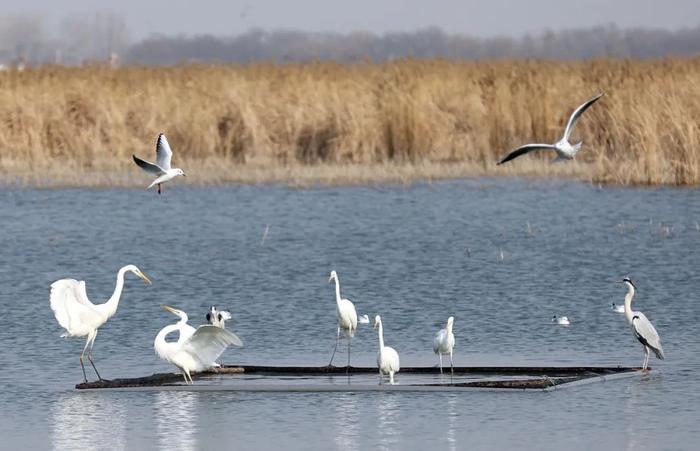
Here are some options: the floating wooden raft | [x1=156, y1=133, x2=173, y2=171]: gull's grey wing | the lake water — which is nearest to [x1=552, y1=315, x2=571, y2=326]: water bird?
the lake water

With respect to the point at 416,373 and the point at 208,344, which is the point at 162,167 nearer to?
the point at 208,344

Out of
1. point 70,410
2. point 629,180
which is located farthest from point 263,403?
point 629,180

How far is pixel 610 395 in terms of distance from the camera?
10023 millimetres

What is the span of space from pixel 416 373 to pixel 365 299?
4001mm

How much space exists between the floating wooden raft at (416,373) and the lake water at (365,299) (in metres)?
0.12

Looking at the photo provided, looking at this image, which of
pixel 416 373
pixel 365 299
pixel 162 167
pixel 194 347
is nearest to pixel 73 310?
pixel 194 347

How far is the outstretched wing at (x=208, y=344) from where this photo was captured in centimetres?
1067

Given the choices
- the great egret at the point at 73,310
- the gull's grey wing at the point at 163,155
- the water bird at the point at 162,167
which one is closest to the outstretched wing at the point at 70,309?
the great egret at the point at 73,310

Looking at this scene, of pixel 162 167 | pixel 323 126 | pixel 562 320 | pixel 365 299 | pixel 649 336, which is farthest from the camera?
pixel 323 126

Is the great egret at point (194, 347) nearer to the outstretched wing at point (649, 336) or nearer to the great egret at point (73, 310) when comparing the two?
the great egret at point (73, 310)

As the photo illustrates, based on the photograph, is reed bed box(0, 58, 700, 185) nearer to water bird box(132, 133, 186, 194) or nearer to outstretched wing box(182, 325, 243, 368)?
water bird box(132, 133, 186, 194)

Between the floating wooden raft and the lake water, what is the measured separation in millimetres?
121

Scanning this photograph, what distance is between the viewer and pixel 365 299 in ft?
49.3

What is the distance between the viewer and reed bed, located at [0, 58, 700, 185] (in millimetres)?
25344
